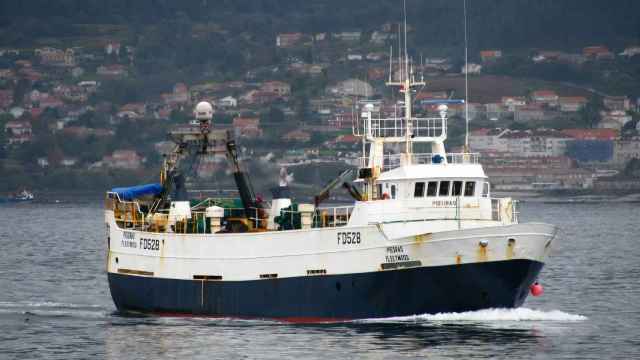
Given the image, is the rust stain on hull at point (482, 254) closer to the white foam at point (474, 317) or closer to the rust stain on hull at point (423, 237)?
the rust stain on hull at point (423, 237)

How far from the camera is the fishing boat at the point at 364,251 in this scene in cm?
5481

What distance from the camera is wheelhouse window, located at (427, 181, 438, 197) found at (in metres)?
57.0

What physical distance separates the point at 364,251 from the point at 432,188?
11.0 feet

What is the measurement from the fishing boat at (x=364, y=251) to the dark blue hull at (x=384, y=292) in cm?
3

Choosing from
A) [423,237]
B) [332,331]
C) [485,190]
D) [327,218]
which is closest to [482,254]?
[423,237]

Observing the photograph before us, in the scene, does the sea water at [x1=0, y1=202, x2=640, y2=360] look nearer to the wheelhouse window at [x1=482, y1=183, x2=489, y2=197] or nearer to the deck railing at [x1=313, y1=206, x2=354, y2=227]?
the deck railing at [x1=313, y1=206, x2=354, y2=227]

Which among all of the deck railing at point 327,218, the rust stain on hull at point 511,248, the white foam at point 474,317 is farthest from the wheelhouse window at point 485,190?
the deck railing at point 327,218

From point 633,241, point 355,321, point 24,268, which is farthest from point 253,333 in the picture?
point 633,241

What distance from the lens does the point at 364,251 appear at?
181ft

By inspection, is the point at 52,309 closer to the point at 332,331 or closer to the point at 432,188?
the point at 332,331

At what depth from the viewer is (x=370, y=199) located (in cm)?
5769

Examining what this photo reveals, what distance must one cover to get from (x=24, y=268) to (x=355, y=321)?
1503 inches

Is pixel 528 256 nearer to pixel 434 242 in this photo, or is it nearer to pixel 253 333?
pixel 434 242

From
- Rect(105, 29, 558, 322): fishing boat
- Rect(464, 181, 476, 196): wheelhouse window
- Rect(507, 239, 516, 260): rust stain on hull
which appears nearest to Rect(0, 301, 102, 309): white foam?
Rect(105, 29, 558, 322): fishing boat
